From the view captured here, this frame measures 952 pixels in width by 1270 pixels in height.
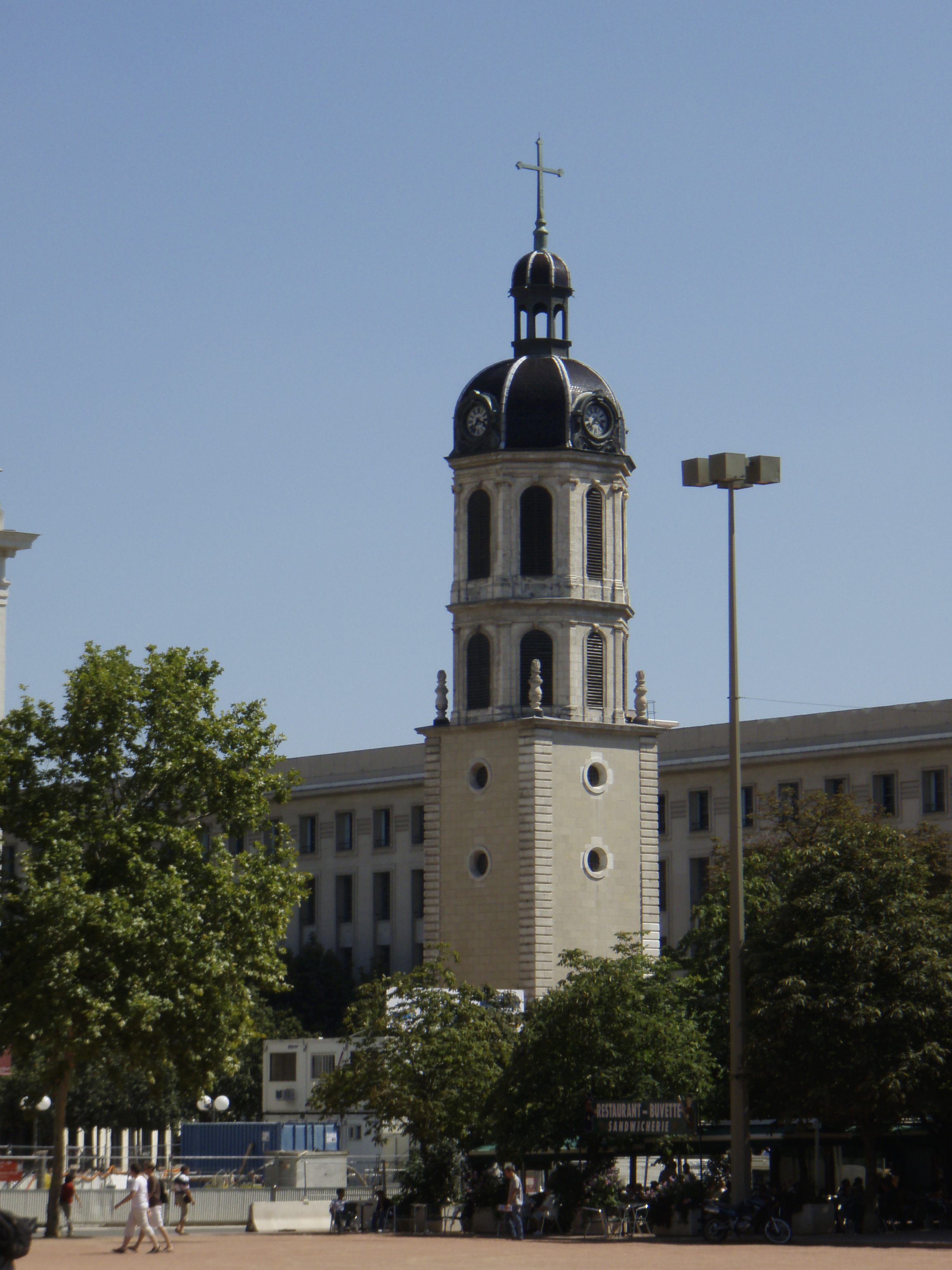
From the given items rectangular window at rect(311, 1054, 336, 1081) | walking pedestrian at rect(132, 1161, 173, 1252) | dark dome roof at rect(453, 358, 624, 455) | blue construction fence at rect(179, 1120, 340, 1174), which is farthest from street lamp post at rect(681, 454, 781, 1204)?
dark dome roof at rect(453, 358, 624, 455)

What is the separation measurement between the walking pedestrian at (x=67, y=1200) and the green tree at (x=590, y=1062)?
932 centimetres

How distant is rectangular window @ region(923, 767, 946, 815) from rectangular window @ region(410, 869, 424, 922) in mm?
27525

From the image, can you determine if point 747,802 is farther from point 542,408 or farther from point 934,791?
point 542,408

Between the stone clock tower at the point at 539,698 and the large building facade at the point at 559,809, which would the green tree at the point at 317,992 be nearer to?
the large building facade at the point at 559,809

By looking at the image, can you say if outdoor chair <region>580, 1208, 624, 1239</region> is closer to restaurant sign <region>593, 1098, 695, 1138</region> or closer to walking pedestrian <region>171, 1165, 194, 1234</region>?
restaurant sign <region>593, 1098, 695, 1138</region>

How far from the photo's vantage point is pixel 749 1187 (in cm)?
3775

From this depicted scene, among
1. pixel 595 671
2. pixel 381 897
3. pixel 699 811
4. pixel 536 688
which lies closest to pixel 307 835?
pixel 381 897

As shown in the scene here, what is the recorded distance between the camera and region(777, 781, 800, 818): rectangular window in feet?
253

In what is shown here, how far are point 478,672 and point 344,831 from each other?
3775 cm

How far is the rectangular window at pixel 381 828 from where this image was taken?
11275 cm

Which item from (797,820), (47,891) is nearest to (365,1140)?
(797,820)

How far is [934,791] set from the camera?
94688mm

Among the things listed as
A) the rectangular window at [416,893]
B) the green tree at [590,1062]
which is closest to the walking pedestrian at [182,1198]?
the green tree at [590,1062]

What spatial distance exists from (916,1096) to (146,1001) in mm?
15932
